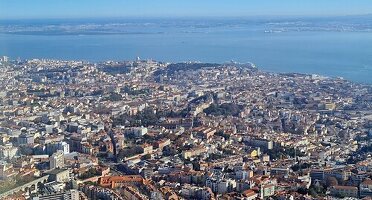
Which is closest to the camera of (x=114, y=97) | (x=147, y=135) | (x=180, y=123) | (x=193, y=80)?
(x=147, y=135)

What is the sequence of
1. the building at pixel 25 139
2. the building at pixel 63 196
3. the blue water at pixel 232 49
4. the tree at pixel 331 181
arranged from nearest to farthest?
the building at pixel 63 196 < the tree at pixel 331 181 < the building at pixel 25 139 < the blue water at pixel 232 49

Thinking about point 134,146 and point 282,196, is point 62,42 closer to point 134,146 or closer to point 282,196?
point 134,146

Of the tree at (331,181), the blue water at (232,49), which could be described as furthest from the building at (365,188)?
the blue water at (232,49)

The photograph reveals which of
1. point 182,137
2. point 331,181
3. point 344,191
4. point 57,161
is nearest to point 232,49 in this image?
point 182,137

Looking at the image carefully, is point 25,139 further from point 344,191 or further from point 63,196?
point 344,191

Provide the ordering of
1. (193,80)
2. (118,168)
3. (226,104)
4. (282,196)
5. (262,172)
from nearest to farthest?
(282,196) < (262,172) < (118,168) < (226,104) < (193,80)

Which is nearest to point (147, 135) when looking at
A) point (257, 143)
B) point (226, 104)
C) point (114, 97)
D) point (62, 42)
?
point (257, 143)

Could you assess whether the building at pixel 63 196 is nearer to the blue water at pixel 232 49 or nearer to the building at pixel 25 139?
the building at pixel 25 139
